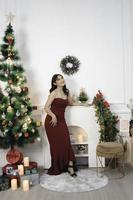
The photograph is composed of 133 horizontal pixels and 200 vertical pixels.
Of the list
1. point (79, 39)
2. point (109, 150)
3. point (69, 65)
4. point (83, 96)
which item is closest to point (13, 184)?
point (109, 150)

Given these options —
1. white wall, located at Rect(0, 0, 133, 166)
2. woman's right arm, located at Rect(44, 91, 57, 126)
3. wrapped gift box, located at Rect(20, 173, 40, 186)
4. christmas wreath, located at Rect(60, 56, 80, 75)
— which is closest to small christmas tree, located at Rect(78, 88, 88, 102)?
white wall, located at Rect(0, 0, 133, 166)

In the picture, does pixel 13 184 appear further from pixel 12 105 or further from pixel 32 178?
pixel 12 105

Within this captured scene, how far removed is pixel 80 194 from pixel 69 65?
7.96 feet

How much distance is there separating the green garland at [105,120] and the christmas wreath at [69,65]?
0.72 m

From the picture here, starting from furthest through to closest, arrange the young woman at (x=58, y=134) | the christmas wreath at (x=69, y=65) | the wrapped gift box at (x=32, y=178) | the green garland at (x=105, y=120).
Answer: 1. the christmas wreath at (x=69, y=65)
2. the green garland at (x=105, y=120)
3. the young woman at (x=58, y=134)
4. the wrapped gift box at (x=32, y=178)

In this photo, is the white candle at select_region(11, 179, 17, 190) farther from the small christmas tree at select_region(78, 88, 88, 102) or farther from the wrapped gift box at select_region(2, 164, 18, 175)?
the small christmas tree at select_region(78, 88, 88, 102)

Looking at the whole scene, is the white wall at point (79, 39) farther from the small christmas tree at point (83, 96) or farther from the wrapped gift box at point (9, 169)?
the wrapped gift box at point (9, 169)

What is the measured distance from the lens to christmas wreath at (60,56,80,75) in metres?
5.59

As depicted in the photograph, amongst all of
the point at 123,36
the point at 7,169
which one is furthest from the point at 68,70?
the point at 7,169

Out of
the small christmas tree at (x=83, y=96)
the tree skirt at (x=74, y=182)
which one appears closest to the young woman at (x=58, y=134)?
the tree skirt at (x=74, y=182)

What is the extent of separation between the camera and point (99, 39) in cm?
561

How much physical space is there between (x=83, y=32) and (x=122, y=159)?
240 cm

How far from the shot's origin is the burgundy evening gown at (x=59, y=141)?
5.07 metres

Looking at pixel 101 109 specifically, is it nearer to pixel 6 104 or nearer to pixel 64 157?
pixel 64 157
